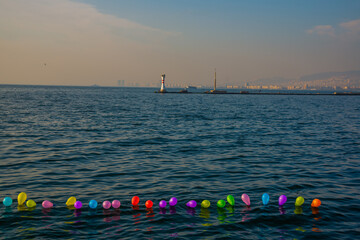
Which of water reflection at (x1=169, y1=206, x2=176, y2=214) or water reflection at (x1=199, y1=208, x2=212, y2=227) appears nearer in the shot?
water reflection at (x1=199, y1=208, x2=212, y2=227)

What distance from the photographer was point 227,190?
1146 centimetres

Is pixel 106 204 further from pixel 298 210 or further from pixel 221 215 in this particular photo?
pixel 298 210

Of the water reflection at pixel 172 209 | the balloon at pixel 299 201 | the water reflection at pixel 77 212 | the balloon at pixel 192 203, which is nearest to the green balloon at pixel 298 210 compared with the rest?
the balloon at pixel 299 201

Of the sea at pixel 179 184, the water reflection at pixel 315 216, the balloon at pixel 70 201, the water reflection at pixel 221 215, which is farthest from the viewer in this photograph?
the balloon at pixel 70 201

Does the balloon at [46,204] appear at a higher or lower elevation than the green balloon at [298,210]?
higher

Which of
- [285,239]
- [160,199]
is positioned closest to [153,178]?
[160,199]

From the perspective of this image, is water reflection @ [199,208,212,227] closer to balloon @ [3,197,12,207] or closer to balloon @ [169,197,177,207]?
balloon @ [169,197,177,207]

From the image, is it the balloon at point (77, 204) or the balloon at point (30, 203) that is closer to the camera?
the balloon at point (77, 204)

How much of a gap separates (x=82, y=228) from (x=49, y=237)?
810 millimetres

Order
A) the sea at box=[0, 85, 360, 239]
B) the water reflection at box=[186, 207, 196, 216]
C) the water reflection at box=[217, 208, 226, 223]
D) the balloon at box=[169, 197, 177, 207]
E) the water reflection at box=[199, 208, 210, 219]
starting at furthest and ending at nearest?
the balloon at box=[169, 197, 177, 207]
the water reflection at box=[186, 207, 196, 216]
the water reflection at box=[199, 208, 210, 219]
the water reflection at box=[217, 208, 226, 223]
the sea at box=[0, 85, 360, 239]

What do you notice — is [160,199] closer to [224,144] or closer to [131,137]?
[224,144]

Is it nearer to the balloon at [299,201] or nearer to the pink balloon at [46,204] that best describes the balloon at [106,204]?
the pink balloon at [46,204]

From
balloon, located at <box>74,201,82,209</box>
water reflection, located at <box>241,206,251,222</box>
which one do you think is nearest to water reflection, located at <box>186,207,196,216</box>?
water reflection, located at <box>241,206,251,222</box>

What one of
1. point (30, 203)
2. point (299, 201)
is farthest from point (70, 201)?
point (299, 201)
